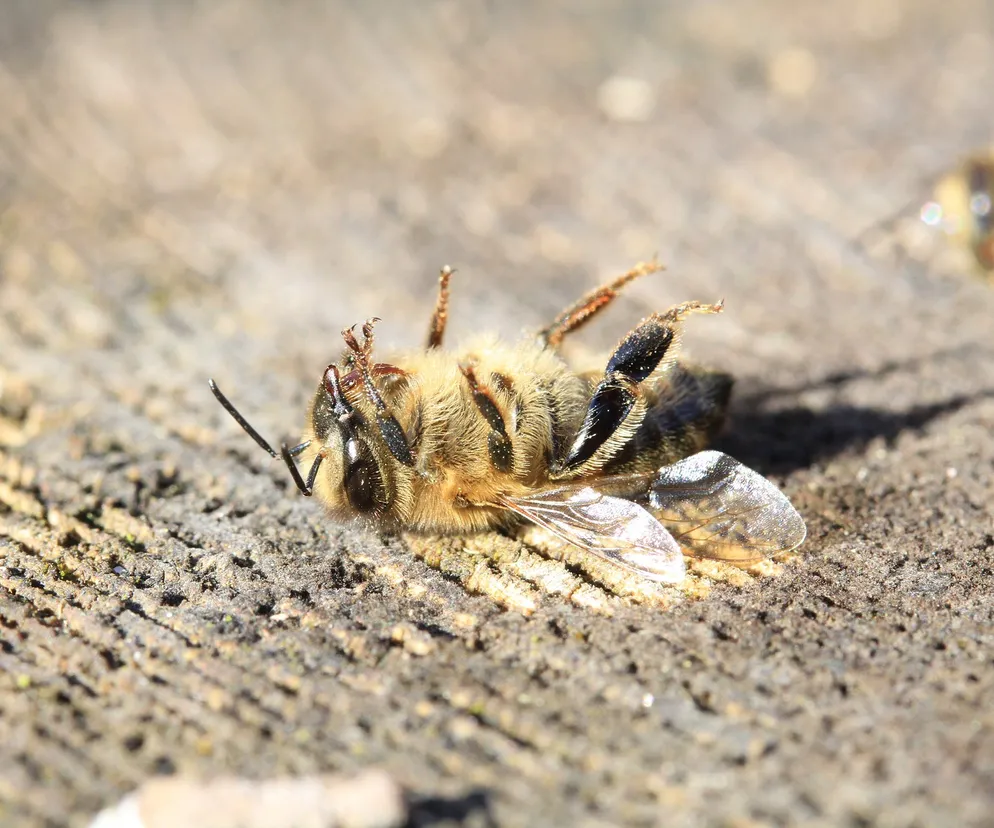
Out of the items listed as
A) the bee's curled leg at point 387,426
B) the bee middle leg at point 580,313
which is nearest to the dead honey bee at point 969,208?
the bee middle leg at point 580,313

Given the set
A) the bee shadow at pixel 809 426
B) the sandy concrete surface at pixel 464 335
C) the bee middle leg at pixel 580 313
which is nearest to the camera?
the sandy concrete surface at pixel 464 335

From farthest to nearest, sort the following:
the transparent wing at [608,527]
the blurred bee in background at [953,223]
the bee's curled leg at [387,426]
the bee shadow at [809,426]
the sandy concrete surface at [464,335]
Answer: the blurred bee in background at [953,223], the bee shadow at [809,426], the bee's curled leg at [387,426], the transparent wing at [608,527], the sandy concrete surface at [464,335]

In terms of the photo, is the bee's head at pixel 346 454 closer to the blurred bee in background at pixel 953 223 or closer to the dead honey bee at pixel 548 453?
the dead honey bee at pixel 548 453

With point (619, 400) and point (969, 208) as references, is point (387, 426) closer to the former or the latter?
point (619, 400)

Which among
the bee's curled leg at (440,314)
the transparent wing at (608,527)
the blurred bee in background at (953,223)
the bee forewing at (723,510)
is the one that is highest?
the blurred bee in background at (953,223)

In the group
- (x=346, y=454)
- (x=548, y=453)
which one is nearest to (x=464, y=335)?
(x=548, y=453)

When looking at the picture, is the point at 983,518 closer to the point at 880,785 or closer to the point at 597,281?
the point at 880,785
